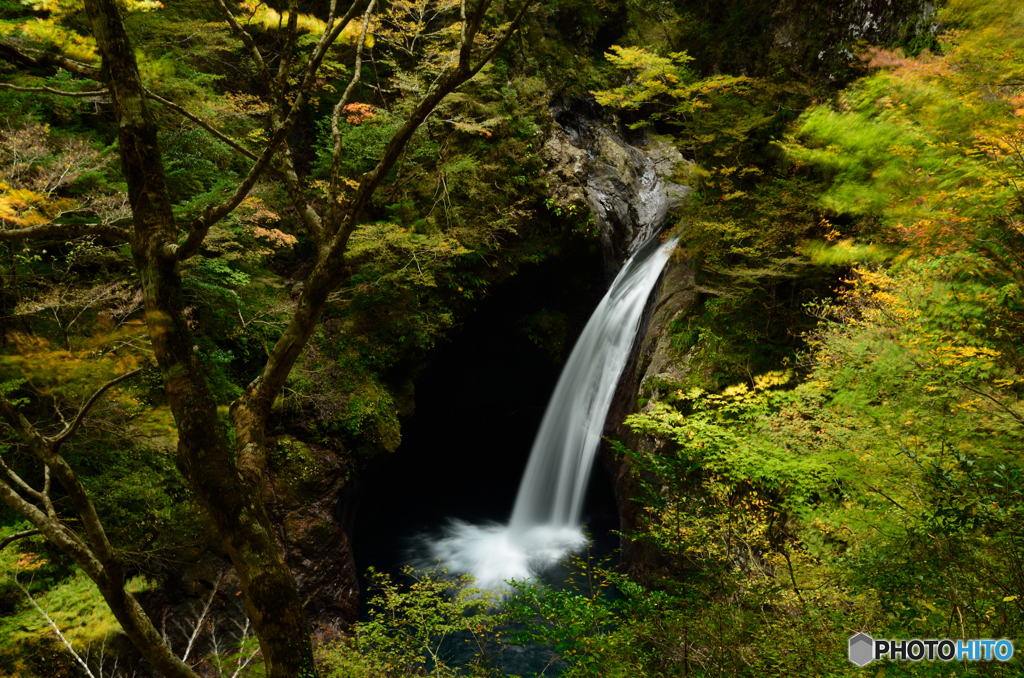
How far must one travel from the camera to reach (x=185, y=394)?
2.51 metres

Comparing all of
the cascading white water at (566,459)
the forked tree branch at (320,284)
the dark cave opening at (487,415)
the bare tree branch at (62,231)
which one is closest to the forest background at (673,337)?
the bare tree branch at (62,231)

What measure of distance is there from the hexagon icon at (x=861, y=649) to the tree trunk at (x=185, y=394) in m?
3.33

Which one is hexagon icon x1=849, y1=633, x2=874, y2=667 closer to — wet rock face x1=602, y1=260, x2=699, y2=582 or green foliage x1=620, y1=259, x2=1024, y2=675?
green foliage x1=620, y1=259, x2=1024, y2=675

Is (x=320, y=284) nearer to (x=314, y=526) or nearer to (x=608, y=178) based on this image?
(x=314, y=526)

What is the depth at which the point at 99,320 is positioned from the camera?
20.6 feet

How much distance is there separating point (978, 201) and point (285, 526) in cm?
1091

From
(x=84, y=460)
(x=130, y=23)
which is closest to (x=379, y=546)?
(x=84, y=460)

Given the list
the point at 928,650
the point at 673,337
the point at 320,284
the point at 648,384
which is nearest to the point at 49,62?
the point at 320,284

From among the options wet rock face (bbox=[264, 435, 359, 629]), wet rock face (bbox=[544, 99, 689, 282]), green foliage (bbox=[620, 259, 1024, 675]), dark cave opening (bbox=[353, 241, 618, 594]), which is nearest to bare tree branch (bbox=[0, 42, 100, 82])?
green foliage (bbox=[620, 259, 1024, 675])

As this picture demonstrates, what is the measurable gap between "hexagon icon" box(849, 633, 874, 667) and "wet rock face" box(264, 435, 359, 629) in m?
8.36

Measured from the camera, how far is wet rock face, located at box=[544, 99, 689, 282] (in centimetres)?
1280

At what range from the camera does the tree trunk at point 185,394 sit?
2.47m

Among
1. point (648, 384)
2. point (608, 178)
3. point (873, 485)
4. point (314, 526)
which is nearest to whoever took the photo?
point (873, 485)

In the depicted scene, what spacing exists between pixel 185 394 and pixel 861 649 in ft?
14.4
